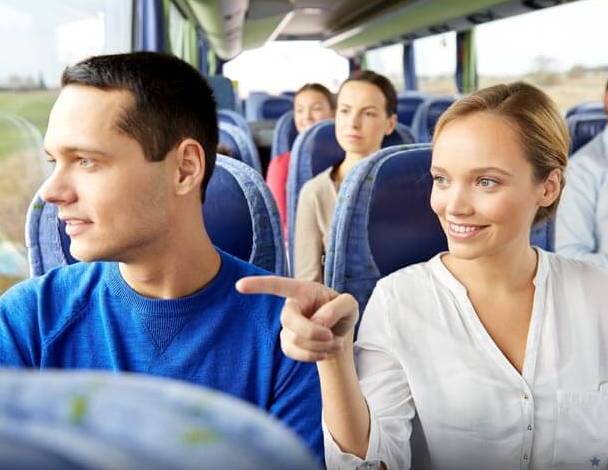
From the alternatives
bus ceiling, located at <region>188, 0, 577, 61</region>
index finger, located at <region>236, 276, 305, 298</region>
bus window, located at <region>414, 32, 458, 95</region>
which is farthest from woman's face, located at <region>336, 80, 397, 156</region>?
bus window, located at <region>414, 32, 458, 95</region>

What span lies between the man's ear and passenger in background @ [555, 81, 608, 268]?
162cm

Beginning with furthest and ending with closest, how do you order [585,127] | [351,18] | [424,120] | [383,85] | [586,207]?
1. [351,18]
2. [424,120]
3. [585,127]
4. [383,85]
5. [586,207]

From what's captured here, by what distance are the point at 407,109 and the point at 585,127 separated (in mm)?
3014

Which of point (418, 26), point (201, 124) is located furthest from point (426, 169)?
point (418, 26)

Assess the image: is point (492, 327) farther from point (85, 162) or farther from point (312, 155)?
point (312, 155)

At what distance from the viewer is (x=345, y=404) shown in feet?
3.54

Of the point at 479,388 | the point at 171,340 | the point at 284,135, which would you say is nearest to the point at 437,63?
the point at 284,135

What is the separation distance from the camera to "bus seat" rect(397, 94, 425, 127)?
21.5ft

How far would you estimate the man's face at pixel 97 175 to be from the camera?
1042 millimetres

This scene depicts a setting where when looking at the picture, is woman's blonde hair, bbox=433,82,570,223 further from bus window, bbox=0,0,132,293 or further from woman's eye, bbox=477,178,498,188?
bus window, bbox=0,0,132,293

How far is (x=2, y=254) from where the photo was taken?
98.0 inches

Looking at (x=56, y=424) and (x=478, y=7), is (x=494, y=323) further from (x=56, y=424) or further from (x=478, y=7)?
(x=478, y=7)

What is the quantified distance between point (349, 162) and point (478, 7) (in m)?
5.05

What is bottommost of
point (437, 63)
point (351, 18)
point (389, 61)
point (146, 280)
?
point (146, 280)
